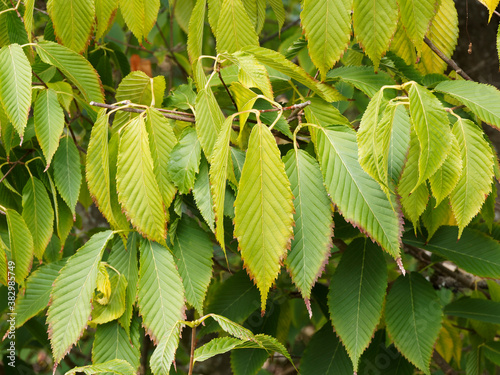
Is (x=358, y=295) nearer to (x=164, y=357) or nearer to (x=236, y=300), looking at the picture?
(x=236, y=300)

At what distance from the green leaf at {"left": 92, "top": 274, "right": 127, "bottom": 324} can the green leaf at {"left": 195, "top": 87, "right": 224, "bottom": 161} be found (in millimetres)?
278

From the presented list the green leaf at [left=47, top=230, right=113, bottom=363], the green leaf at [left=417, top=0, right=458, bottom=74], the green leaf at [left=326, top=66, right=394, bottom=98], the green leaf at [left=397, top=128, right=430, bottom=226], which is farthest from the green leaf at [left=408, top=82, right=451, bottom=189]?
the green leaf at [left=47, top=230, right=113, bottom=363]

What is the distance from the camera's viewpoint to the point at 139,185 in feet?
2.45

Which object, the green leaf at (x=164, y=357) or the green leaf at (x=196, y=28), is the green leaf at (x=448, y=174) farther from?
the green leaf at (x=196, y=28)

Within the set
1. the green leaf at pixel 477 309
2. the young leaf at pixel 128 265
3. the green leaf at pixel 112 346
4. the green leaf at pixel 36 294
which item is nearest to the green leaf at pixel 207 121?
the young leaf at pixel 128 265

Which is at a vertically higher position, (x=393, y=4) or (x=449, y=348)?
(x=393, y=4)

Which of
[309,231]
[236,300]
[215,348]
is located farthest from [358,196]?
[236,300]

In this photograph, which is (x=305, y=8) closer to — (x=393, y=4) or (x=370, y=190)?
(x=393, y=4)

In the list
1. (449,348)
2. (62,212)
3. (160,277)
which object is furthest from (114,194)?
(449,348)

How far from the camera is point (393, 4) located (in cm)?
73

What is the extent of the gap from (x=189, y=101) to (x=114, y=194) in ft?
0.86

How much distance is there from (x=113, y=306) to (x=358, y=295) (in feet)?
1.46

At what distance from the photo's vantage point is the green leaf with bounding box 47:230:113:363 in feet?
2.52

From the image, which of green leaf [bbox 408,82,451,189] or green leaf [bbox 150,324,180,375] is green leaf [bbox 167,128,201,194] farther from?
green leaf [bbox 408,82,451,189]
